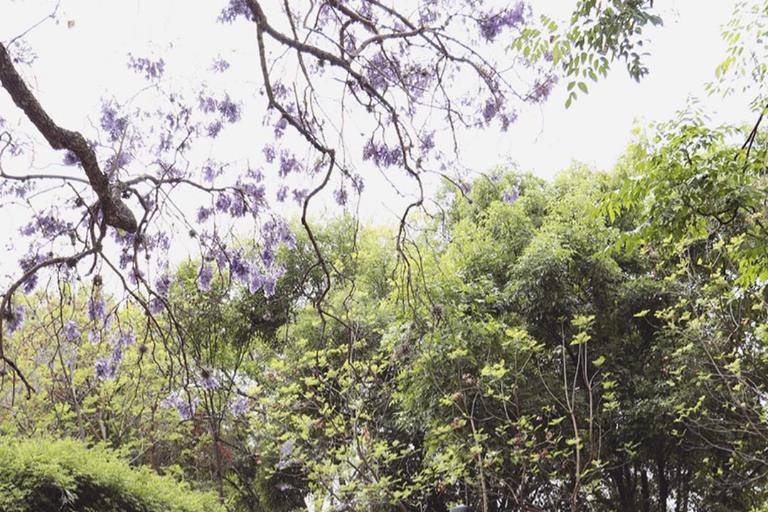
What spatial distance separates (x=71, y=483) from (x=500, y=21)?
3.53 metres

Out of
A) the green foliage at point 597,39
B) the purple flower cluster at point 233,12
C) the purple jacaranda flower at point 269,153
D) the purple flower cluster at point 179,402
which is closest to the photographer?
the green foliage at point 597,39

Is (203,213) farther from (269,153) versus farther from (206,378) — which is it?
(206,378)

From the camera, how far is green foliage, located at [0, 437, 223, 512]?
372cm

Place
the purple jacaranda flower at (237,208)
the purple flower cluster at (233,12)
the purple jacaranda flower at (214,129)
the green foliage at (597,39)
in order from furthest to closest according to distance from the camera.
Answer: the purple jacaranda flower at (214,129), the purple jacaranda flower at (237,208), the purple flower cluster at (233,12), the green foliage at (597,39)

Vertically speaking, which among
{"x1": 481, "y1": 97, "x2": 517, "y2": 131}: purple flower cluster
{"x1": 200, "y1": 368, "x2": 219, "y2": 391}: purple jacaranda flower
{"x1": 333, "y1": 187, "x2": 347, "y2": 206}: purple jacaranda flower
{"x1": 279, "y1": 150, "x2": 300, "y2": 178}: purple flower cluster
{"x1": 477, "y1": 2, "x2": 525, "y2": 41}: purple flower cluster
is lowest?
{"x1": 200, "y1": 368, "x2": 219, "y2": 391}: purple jacaranda flower

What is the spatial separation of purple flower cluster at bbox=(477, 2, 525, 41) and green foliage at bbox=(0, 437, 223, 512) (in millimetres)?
3274

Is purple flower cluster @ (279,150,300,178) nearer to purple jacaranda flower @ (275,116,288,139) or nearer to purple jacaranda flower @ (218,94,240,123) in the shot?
purple jacaranda flower @ (275,116,288,139)

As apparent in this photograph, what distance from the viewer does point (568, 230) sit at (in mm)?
7414

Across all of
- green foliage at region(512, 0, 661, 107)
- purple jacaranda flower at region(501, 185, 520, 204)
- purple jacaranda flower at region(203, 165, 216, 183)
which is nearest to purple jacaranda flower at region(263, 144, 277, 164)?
purple jacaranda flower at region(203, 165, 216, 183)

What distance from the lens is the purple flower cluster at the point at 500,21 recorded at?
14.6 feet

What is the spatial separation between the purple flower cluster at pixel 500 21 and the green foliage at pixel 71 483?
3274mm

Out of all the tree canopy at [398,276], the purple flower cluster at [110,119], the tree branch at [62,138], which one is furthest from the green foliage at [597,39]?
the purple flower cluster at [110,119]

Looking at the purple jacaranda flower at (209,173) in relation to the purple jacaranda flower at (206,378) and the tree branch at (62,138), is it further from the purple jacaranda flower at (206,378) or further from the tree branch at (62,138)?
the tree branch at (62,138)

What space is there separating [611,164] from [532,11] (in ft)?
15.2
